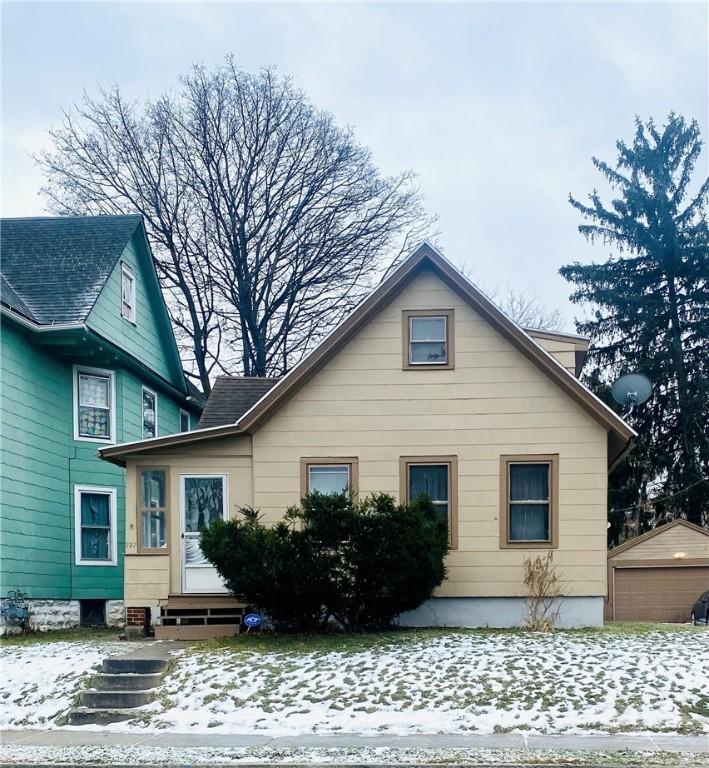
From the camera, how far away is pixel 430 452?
48.9ft

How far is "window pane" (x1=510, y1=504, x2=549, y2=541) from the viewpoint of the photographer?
48.2ft

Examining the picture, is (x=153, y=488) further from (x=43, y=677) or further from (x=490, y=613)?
(x=490, y=613)

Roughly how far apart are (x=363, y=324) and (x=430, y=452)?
92.3 inches

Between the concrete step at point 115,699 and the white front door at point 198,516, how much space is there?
4.27 meters

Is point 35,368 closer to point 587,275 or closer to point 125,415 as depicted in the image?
point 125,415

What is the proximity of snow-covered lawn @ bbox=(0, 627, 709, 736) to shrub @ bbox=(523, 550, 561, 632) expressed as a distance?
1.63 metres

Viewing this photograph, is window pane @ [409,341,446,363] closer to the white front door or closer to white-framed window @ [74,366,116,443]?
the white front door

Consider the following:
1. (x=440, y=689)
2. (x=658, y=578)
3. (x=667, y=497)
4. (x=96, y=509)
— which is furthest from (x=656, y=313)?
(x=440, y=689)

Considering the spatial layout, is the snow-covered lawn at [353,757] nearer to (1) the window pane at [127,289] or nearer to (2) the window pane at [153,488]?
(2) the window pane at [153,488]

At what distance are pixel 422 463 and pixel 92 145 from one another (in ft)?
64.4

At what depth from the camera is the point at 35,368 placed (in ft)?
56.3

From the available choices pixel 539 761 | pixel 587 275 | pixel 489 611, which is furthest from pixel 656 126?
pixel 539 761

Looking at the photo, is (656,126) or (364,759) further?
(656,126)

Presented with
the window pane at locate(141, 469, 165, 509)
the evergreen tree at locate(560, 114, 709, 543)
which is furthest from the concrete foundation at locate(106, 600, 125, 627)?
the evergreen tree at locate(560, 114, 709, 543)
